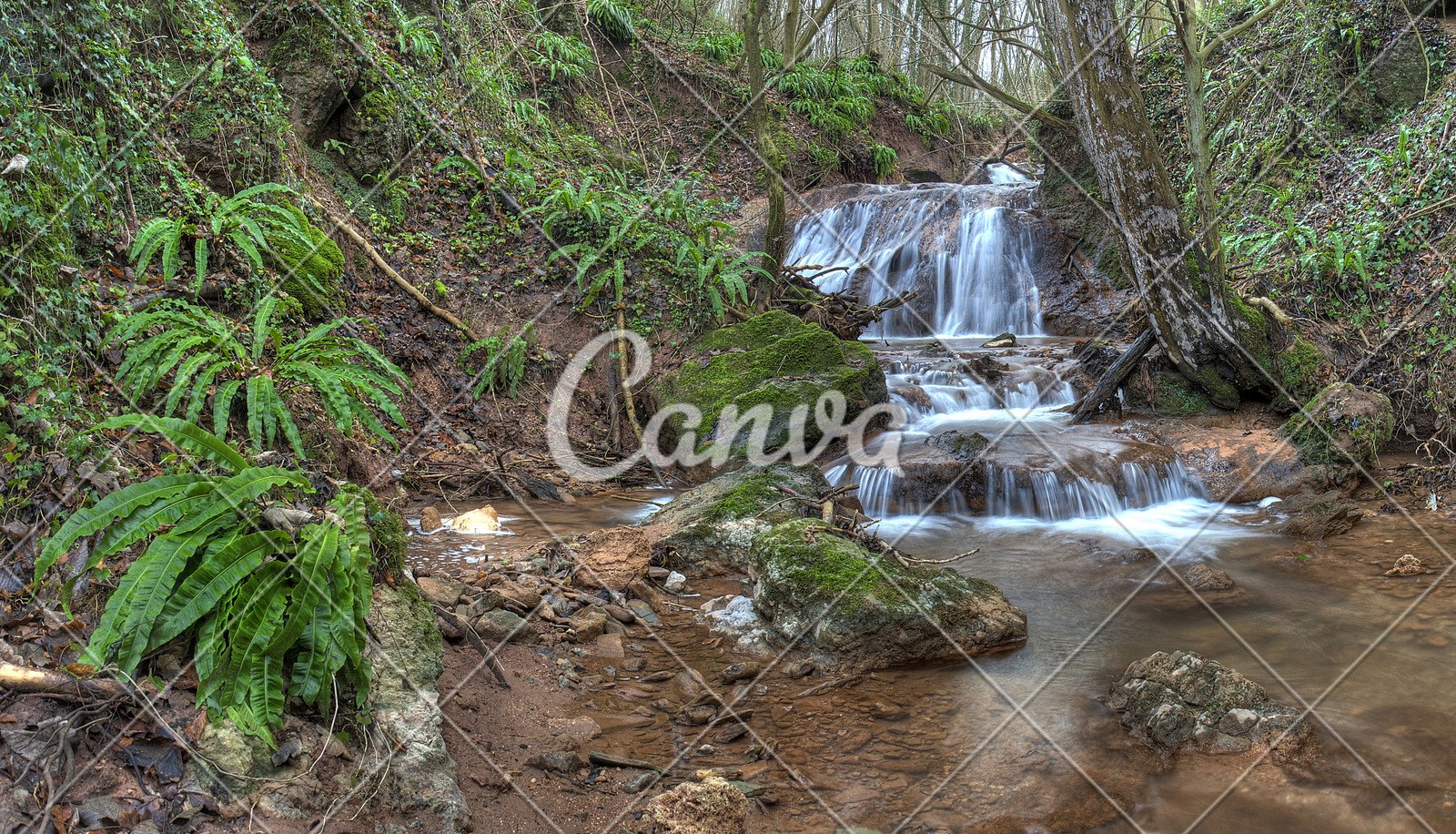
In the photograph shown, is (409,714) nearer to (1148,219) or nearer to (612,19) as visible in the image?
(1148,219)

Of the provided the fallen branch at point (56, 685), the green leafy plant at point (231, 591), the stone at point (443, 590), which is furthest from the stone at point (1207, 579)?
the fallen branch at point (56, 685)

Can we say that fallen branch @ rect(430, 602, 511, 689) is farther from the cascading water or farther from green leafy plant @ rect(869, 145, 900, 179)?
green leafy plant @ rect(869, 145, 900, 179)

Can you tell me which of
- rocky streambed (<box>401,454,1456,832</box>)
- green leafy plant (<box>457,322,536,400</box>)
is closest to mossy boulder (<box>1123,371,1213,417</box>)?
rocky streambed (<box>401,454,1456,832</box>)

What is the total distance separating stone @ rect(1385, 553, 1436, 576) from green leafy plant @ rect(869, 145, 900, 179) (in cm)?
1326

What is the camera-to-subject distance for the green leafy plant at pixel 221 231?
4.55 meters

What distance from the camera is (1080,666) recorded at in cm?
384

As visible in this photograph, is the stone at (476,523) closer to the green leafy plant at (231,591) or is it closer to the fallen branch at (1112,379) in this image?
the green leafy plant at (231,591)

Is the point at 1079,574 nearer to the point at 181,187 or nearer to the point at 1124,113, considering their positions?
the point at 1124,113

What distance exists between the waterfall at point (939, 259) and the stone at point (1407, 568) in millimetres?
6843

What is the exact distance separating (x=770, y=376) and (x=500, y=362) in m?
2.62

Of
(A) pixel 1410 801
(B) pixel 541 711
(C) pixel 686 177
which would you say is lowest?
(A) pixel 1410 801

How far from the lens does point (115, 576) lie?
7.83 ft

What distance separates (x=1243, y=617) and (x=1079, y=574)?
977mm

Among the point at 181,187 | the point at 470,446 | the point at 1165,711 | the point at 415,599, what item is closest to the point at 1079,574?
the point at 1165,711
